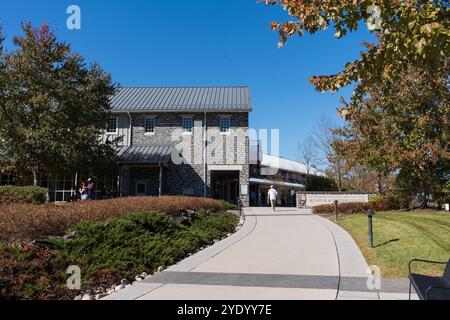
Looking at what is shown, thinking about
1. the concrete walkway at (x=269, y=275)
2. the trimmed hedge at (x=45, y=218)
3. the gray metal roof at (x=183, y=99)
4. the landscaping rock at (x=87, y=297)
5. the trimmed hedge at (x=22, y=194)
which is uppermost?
the gray metal roof at (x=183, y=99)

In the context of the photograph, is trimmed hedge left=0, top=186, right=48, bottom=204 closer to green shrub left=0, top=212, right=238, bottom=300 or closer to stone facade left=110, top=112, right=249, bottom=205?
green shrub left=0, top=212, right=238, bottom=300

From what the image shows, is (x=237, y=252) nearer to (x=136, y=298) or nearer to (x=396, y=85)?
(x=136, y=298)

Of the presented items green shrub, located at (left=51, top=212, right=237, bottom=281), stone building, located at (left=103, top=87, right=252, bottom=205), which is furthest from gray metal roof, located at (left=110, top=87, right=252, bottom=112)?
green shrub, located at (left=51, top=212, right=237, bottom=281)

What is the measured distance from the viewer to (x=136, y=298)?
210 inches

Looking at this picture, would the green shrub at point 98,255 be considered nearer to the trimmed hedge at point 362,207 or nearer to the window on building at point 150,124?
the trimmed hedge at point 362,207

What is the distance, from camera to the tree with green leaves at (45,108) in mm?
20594

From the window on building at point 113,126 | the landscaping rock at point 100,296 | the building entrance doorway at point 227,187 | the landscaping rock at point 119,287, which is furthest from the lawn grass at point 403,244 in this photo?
the window on building at point 113,126

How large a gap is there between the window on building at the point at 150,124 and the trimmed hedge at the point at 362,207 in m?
14.4

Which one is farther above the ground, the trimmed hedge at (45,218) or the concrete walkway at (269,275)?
the trimmed hedge at (45,218)

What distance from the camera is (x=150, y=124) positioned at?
30.1m

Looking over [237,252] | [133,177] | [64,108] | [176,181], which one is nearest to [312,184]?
[176,181]

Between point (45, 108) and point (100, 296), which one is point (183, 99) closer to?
point (45, 108)

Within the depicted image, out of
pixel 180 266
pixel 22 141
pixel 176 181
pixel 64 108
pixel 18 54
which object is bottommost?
pixel 180 266
